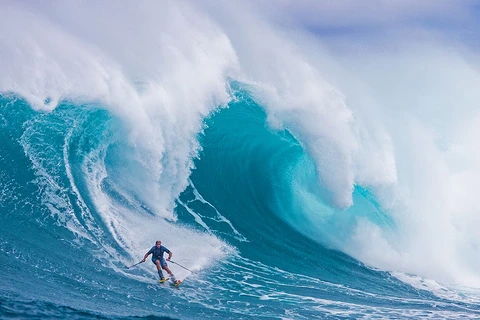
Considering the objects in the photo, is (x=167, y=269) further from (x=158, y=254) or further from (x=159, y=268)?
(x=158, y=254)

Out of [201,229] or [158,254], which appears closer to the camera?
[158,254]

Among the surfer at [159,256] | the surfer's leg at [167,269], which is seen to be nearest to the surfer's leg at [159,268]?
the surfer at [159,256]

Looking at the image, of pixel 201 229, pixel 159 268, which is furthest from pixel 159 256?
pixel 201 229

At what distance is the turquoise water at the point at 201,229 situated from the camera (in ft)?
28.3

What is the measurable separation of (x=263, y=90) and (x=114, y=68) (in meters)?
4.70

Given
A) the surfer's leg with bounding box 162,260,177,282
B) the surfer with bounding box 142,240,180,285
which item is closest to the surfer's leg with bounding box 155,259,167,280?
the surfer with bounding box 142,240,180,285

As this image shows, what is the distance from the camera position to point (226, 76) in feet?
53.5

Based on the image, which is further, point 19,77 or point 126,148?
point 19,77

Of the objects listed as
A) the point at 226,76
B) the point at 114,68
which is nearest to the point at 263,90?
the point at 226,76

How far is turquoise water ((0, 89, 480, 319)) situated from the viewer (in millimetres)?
8633

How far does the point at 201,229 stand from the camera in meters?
12.0

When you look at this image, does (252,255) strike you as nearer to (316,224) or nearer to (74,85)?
(316,224)

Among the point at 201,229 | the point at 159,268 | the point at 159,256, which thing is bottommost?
the point at 159,268

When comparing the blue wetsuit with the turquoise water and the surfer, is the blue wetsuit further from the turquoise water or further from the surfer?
the turquoise water
